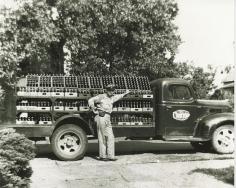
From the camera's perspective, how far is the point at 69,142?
1121 centimetres

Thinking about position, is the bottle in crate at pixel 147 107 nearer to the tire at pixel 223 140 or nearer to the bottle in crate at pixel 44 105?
the tire at pixel 223 140

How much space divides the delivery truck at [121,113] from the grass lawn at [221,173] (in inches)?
103

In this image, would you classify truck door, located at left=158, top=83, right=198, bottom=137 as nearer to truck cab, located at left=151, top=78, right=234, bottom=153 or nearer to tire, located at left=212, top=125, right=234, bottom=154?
truck cab, located at left=151, top=78, right=234, bottom=153

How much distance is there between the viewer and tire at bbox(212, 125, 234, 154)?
1190 centimetres

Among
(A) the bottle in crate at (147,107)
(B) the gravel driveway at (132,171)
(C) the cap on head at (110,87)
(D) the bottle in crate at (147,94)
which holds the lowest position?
(B) the gravel driveway at (132,171)

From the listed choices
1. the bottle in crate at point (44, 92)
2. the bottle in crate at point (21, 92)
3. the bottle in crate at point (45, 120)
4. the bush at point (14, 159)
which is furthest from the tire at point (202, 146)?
the bush at point (14, 159)

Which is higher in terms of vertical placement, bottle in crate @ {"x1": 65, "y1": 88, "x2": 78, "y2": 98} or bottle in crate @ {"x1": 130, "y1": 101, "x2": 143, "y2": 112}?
bottle in crate @ {"x1": 65, "y1": 88, "x2": 78, "y2": 98}

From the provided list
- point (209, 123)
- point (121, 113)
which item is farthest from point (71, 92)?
point (209, 123)

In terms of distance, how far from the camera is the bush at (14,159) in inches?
257

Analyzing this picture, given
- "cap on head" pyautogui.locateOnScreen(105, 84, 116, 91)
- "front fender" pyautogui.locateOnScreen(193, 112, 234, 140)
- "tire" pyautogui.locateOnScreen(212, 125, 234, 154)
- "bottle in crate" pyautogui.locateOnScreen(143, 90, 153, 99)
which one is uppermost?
"cap on head" pyautogui.locateOnScreen(105, 84, 116, 91)

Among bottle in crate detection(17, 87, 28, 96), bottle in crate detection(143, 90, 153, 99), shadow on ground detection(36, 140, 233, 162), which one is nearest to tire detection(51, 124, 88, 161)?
shadow on ground detection(36, 140, 233, 162)

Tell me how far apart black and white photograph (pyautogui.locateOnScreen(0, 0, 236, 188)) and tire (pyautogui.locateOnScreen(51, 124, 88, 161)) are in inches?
0.9

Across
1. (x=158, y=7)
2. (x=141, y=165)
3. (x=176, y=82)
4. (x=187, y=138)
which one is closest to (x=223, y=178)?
Answer: (x=141, y=165)

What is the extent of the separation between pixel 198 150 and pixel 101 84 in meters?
3.49
